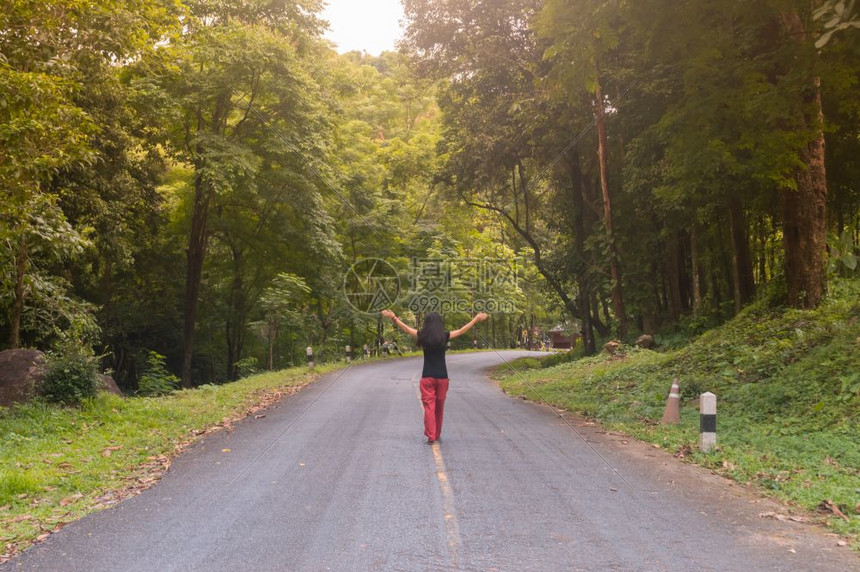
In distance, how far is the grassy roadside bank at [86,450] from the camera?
6.40 metres

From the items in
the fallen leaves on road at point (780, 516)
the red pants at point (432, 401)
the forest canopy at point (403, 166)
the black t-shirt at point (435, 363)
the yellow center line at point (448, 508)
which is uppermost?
the forest canopy at point (403, 166)

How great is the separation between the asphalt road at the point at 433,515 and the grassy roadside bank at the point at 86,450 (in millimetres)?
392

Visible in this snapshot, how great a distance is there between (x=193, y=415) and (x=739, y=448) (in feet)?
32.4

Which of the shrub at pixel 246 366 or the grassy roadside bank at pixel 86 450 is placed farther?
the shrub at pixel 246 366

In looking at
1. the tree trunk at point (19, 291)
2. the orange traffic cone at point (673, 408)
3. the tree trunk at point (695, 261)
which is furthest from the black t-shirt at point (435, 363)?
the tree trunk at point (695, 261)

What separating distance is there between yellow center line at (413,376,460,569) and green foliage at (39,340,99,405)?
790 centimetres

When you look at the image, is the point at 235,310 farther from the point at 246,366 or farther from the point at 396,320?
the point at 396,320

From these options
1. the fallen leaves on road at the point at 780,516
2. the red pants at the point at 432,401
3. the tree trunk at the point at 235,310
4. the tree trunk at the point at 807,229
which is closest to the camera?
the fallen leaves on road at the point at 780,516

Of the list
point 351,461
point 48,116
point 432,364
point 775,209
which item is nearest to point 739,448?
point 432,364

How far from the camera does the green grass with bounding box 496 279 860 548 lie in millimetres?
→ 7339

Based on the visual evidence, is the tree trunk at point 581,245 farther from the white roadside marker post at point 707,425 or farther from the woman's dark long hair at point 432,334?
the white roadside marker post at point 707,425

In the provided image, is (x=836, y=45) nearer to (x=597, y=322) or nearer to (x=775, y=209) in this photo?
(x=775, y=209)

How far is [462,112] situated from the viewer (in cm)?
2781

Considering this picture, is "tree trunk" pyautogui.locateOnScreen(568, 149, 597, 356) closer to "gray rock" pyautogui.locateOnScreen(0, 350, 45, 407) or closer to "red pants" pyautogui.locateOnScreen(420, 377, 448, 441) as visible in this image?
"red pants" pyautogui.locateOnScreen(420, 377, 448, 441)
